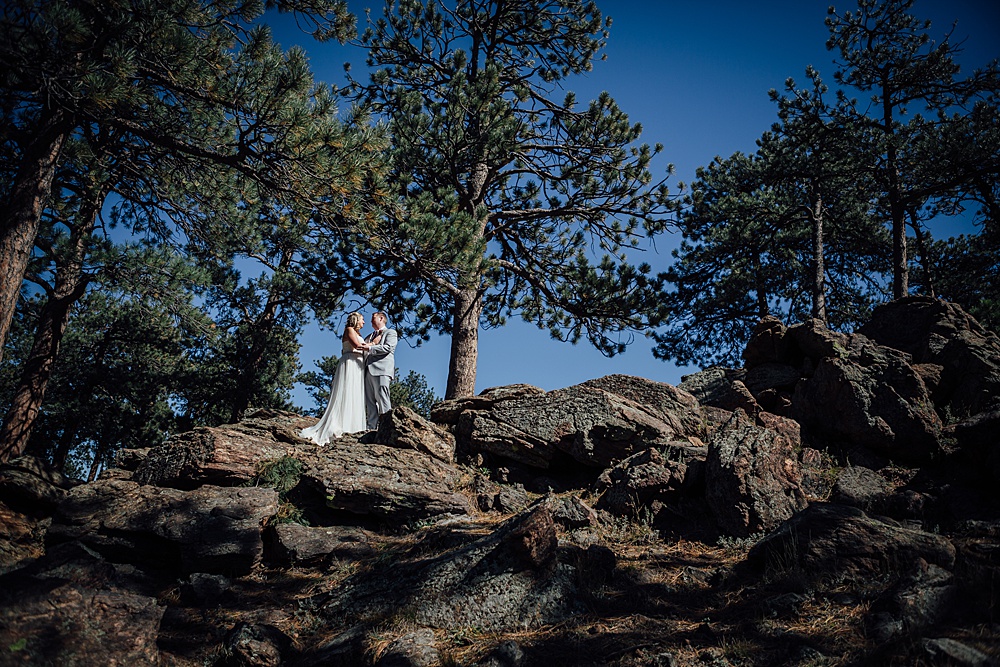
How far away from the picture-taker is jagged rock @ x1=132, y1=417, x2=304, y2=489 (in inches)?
313

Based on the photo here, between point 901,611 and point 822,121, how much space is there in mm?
14466

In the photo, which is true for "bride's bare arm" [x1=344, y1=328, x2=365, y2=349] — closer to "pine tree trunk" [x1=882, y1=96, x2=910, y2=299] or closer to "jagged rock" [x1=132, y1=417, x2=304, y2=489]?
"jagged rock" [x1=132, y1=417, x2=304, y2=489]

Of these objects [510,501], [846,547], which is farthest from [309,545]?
[846,547]

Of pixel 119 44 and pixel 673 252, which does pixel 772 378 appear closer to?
pixel 673 252

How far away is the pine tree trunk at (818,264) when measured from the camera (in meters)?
16.2

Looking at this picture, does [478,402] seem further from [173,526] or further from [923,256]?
[923,256]

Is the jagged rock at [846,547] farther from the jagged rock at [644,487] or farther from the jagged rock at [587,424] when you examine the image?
the jagged rock at [587,424]

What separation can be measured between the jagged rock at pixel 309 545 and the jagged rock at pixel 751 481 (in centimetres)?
423

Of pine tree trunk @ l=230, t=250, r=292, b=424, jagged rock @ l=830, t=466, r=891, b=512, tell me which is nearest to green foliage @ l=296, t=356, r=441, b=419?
pine tree trunk @ l=230, t=250, r=292, b=424

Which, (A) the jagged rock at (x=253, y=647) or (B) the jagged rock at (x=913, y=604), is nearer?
(B) the jagged rock at (x=913, y=604)

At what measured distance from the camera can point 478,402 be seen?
1041cm

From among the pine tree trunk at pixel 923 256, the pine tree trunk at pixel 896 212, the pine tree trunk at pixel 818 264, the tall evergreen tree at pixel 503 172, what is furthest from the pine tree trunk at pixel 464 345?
the pine tree trunk at pixel 923 256

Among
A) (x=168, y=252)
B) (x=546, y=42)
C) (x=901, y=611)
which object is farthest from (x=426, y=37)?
(x=901, y=611)

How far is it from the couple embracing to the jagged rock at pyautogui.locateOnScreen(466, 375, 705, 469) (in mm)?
2455
